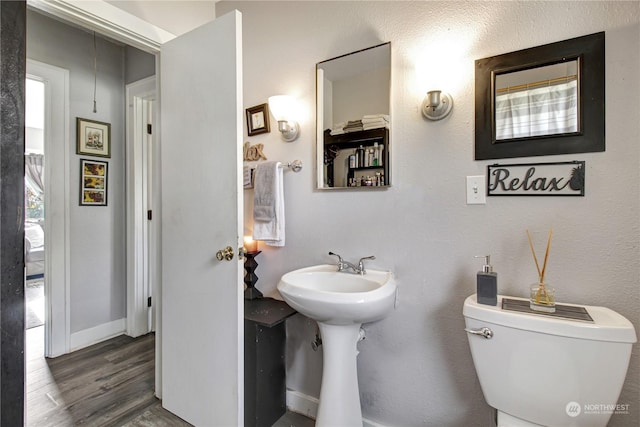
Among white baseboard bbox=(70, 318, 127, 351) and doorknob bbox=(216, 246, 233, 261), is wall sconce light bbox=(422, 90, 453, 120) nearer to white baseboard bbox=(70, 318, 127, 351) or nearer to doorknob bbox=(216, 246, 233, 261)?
doorknob bbox=(216, 246, 233, 261)

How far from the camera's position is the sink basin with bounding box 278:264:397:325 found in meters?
1.10

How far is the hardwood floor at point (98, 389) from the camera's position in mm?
1596

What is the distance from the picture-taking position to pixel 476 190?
47.5 inches

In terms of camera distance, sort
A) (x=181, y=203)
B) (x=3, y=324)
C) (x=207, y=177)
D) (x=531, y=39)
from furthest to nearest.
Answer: (x=181, y=203) < (x=207, y=177) < (x=531, y=39) < (x=3, y=324)

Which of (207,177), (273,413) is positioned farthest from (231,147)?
(273,413)

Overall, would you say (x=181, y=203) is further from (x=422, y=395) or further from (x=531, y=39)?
(x=531, y=39)

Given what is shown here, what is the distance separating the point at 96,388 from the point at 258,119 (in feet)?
6.57

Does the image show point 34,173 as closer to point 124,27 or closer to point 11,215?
point 124,27

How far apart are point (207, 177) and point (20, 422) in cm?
103

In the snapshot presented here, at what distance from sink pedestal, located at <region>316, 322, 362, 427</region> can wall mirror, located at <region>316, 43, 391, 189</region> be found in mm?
709

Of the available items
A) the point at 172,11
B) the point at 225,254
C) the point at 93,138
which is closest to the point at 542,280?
the point at 225,254

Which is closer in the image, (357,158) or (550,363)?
(550,363)

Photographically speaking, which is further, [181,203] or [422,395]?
[181,203]

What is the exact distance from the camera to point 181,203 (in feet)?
5.18
